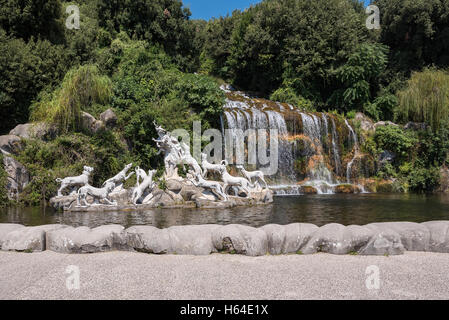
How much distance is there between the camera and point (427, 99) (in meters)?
20.7

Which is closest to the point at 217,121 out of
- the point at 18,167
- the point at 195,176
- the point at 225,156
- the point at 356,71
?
the point at 225,156

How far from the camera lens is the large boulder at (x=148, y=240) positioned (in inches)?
228

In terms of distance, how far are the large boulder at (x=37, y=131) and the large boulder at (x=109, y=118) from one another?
2.07 meters

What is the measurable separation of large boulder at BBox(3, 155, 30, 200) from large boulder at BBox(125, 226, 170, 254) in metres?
9.81

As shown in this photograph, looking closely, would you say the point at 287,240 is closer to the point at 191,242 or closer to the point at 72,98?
the point at 191,242

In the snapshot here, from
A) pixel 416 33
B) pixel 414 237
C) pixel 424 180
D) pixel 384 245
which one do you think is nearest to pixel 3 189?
pixel 384 245

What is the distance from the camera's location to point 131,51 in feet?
73.5

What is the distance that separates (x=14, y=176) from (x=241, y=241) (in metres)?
11.5

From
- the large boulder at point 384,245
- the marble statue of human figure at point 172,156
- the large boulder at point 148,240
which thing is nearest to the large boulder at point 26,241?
the large boulder at point 148,240

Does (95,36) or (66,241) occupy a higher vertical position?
(95,36)

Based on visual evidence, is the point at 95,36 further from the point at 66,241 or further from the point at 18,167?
the point at 66,241

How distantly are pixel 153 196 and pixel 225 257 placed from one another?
732cm

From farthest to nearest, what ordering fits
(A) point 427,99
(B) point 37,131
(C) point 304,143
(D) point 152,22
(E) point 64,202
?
(D) point 152,22 → (A) point 427,99 → (C) point 304,143 → (B) point 37,131 → (E) point 64,202

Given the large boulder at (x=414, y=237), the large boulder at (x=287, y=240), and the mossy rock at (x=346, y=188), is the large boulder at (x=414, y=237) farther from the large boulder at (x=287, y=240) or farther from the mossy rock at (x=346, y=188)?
the mossy rock at (x=346, y=188)
